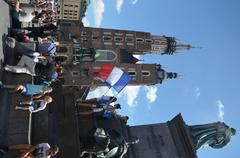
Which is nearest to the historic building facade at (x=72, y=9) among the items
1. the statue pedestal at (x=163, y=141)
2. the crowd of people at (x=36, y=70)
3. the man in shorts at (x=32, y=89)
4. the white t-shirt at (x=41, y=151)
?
the crowd of people at (x=36, y=70)

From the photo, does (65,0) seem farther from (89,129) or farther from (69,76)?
(89,129)

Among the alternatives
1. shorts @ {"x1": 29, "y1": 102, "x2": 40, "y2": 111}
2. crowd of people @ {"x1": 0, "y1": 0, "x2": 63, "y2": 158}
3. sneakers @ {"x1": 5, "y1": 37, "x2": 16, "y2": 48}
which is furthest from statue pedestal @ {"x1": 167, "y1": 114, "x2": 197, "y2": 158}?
sneakers @ {"x1": 5, "y1": 37, "x2": 16, "y2": 48}

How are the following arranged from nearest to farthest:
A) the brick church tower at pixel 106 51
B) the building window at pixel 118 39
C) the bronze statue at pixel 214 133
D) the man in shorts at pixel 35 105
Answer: the man in shorts at pixel 35 105, the bronze statue at pixel 214 133, the brick church tower at pixel 106 51, the building window at pixel 118 39

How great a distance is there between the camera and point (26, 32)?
17.1m

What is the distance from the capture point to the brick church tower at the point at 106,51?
60.4 meters

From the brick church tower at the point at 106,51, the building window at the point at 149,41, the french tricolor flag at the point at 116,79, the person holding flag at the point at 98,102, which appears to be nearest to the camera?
the person holding flag at the point at 98,102

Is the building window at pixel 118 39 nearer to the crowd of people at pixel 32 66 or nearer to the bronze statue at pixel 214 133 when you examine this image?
the crowd of people at pixel 32 66

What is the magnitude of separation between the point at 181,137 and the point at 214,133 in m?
2.12

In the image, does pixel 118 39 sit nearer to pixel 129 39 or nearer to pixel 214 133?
pixel 129 39

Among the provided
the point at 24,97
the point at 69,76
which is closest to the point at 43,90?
the point at 24,97

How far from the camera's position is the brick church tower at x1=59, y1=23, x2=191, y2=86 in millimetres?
60438

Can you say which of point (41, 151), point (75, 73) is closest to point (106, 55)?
point (75, 73)

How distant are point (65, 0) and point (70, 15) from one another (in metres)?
4.32

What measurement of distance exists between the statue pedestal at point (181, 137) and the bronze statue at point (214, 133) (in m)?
0.99
